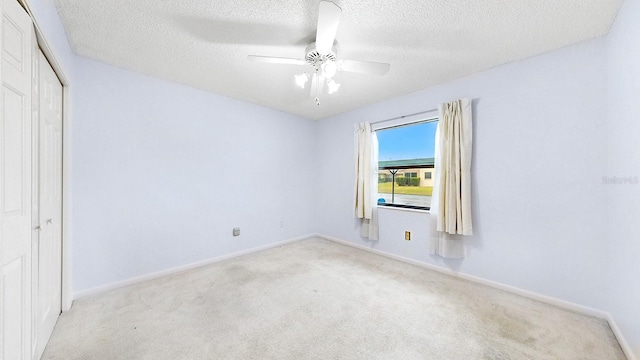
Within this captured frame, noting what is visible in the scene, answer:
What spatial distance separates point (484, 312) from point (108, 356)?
9.74 ft

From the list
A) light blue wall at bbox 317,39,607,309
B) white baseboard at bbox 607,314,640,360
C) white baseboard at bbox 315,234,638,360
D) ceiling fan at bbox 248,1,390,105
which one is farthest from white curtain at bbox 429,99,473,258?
ceiling fan at bbox 248,1,390,105

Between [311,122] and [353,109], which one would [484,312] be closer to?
[353,109]

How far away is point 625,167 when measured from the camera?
166cm

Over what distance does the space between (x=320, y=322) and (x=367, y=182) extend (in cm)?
228

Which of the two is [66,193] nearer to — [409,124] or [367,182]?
[367,182]

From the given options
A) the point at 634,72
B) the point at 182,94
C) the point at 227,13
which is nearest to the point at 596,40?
the point at 634,72

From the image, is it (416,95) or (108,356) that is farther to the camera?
(416,95)

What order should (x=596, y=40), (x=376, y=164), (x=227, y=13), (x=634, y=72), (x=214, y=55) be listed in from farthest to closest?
1. (x=376, y=164)
2. (x=214, y=55)
3. (x=596, y=40)
4. (x=227, y=13)
5. (x=634, y=72)

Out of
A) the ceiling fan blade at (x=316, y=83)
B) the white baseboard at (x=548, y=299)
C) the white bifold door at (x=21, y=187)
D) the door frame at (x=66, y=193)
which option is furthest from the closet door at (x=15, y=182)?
the white baseboard at (x=548, y=299)

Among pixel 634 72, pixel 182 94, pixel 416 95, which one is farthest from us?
pixel 416 95

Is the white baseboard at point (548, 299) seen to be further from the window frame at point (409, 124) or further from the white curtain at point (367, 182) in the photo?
the window frame at point (409, 124)

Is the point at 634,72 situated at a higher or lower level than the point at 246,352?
higher

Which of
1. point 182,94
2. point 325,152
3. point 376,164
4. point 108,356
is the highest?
point 182,94

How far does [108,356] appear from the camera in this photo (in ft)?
5.06
